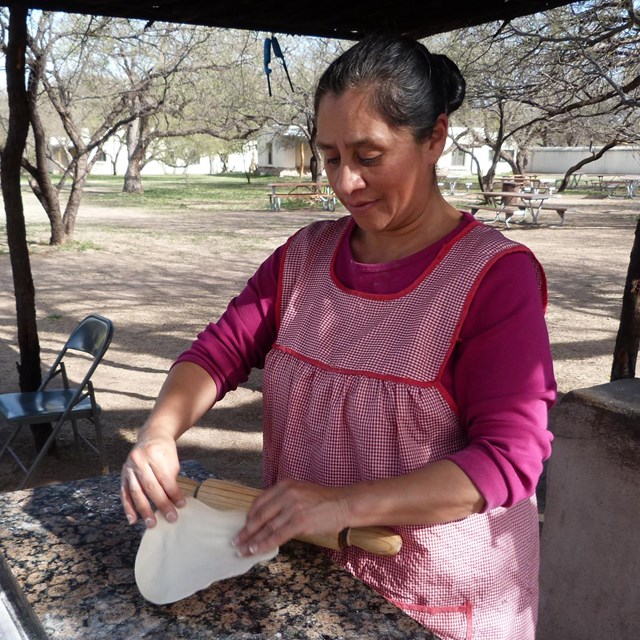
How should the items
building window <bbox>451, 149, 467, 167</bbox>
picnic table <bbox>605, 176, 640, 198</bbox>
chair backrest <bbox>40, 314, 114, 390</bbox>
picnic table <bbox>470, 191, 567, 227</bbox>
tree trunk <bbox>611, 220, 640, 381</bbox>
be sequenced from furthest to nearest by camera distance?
building window <bbox>451, 149, 467, 167</bbox> < picnic table <bbox>605, 176, 640, 198</bbox> < picnic table <bbox>470, 191, 567, 227</bbox> < chair backrest <bbox>40, 314, 114, 390</bbox> < tree trunk <bbox>611, 220, 640, 381</bbox>

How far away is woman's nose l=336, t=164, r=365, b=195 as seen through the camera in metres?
1.23

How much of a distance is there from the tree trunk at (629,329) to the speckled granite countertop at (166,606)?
291 centimetres

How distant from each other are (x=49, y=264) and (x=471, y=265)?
11.1 meters


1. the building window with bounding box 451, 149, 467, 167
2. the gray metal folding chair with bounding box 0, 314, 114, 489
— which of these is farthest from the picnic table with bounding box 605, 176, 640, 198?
the gray metal folding chair with bounding box 0, 314, 114, 489

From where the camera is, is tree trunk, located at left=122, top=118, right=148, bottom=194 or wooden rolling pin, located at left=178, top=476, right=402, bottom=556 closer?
wooden rolling pin, located at left=178, top=476, right=402, bottom=556

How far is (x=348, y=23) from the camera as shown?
11.4 feet

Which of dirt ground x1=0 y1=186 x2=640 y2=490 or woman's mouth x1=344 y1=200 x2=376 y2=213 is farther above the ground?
woman's mouth x1=344 y1=200 x2=376 y2=213

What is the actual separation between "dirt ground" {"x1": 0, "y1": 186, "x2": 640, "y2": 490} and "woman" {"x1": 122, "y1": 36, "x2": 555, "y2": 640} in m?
3.17

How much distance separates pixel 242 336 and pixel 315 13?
240 centimetres

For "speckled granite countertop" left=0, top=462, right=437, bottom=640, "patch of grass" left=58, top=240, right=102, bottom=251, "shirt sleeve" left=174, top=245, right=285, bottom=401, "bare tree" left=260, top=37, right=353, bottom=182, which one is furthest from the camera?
"bare tree" left=260, top=37, right=353, bottom=182

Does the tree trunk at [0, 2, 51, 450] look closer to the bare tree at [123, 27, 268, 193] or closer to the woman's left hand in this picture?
the woman's left hand

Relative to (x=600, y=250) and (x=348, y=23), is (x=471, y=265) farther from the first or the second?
(x=600, y=250)

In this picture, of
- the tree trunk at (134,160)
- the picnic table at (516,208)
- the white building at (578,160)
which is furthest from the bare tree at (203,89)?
the white building at (578,160)

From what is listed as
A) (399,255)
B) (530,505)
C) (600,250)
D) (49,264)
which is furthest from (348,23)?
(600,250)
